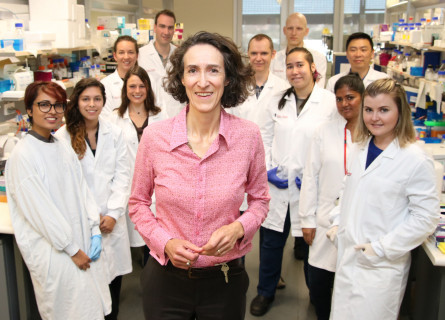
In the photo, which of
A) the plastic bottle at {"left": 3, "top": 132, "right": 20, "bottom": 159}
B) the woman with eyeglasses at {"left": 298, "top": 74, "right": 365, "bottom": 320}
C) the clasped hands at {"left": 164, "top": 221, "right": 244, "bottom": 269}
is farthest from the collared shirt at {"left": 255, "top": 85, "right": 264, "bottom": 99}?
the clasped hands at {"left": 164, "top": 221, "right": 244, "bottom": 269}

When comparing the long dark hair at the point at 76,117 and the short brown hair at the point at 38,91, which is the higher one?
the short brown hair at the point at 38,91

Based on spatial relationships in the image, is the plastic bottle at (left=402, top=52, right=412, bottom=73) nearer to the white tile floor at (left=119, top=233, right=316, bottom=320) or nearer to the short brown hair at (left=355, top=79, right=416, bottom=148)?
the white tile floor at (left=119, top=233, right=316, bottom=320)

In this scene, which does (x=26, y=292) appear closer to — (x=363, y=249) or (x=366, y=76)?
(x=363, y=249)

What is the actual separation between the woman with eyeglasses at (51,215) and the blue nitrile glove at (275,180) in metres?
1.04

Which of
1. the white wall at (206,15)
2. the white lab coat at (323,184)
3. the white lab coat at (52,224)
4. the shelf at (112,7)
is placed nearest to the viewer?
the white lab coat at (52,224)

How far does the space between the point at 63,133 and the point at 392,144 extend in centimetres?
166

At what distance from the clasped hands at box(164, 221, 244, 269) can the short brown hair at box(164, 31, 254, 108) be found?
429mm

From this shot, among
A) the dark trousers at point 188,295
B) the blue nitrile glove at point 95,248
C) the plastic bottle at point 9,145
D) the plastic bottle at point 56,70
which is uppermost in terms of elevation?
the plastic bottle at point 56,70

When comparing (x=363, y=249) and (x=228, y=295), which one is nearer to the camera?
(x=228, y=295)

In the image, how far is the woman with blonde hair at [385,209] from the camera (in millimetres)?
1707

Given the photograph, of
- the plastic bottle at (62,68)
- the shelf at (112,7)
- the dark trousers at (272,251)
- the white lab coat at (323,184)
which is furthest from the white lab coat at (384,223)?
the shelf at (112,7)

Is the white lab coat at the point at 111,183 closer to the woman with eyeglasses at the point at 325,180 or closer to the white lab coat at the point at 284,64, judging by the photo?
the woman with eyeglasses at the point at 325,180

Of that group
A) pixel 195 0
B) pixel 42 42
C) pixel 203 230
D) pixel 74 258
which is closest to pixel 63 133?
pixel 74 258

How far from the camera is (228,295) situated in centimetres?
138
